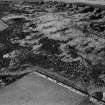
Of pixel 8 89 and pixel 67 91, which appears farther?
pixel 8 89

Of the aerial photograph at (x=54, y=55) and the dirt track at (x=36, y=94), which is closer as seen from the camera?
the dirt track at (x=36, y=94)

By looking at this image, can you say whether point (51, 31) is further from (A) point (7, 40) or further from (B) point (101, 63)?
(B) point (101, 63)

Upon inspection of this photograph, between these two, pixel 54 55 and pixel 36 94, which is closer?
pixel 36 94

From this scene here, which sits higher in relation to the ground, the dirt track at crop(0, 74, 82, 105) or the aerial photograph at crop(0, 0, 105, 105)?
the aerial photograph at crop(0, 0, 105, 105)

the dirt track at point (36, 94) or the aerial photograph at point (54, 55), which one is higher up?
the aerial photograph at point (54, 55)

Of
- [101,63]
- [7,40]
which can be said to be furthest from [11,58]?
Result: [101,63]

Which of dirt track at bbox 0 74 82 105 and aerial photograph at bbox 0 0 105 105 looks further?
aerial photograph at bbox 0 0 105 105

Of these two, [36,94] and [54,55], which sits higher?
[54,55]

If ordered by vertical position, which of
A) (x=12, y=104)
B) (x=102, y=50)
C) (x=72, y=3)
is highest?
(x=72, y=3)
